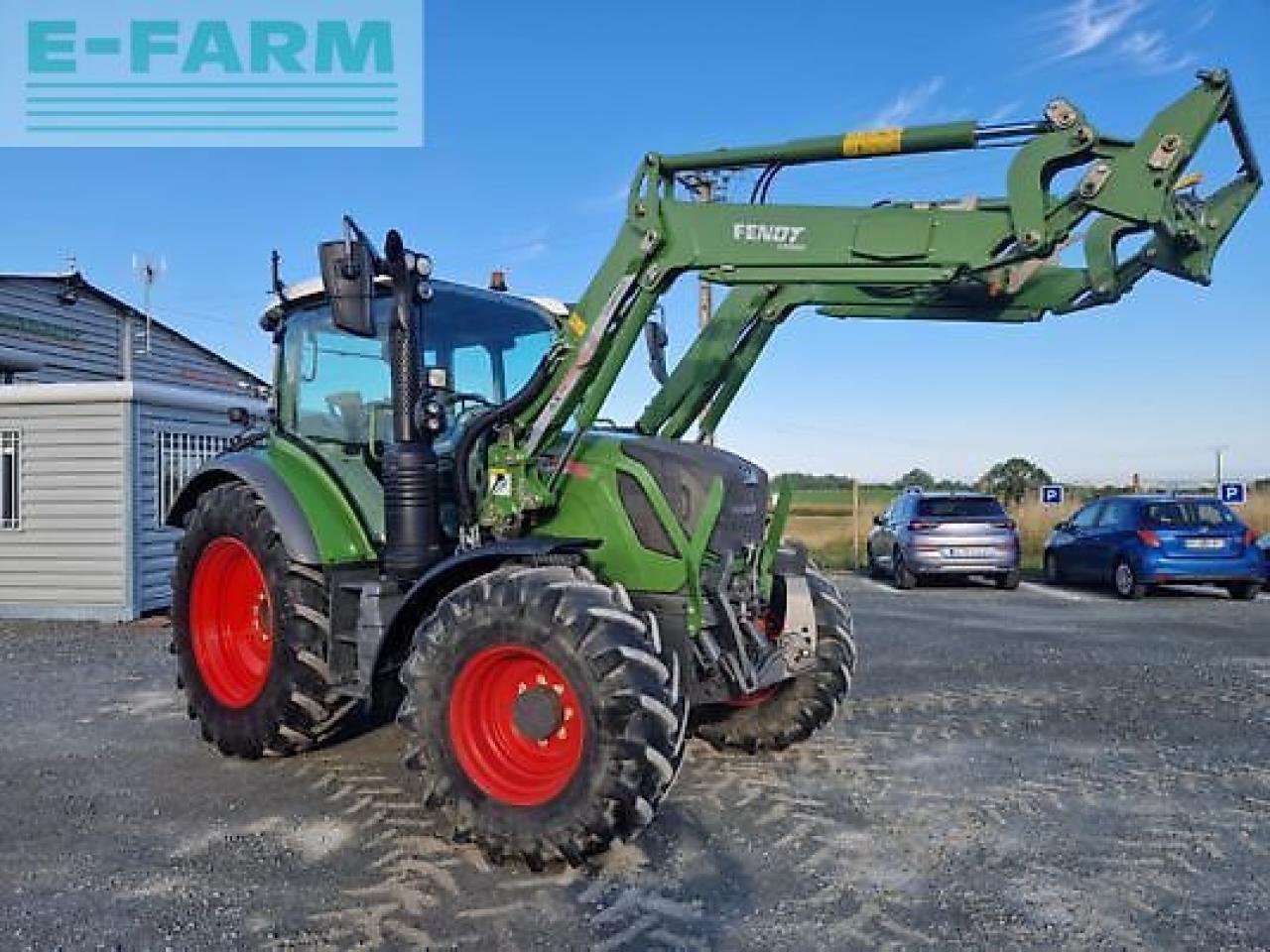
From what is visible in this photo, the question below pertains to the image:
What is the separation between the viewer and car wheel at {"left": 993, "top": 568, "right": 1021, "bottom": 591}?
16.3 meters

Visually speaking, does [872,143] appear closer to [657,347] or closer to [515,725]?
[657,347]

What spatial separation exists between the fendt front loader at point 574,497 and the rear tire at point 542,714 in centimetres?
1

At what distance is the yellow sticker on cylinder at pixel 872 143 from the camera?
15.9 feet

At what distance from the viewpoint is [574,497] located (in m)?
5.16

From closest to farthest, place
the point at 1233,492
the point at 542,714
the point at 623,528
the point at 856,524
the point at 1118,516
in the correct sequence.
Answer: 1. the point at 542,714
2. the point at 623,528
3. the point at 1118,516
4. the point at 1233,492
5. the point at 856,524

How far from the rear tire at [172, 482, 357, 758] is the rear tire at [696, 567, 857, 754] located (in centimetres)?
204

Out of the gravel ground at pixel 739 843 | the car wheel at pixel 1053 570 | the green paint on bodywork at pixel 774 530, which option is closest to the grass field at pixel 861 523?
the car wheel at pixel 1053 570

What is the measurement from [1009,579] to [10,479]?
13.1 metres

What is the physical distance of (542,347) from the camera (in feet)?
20.0

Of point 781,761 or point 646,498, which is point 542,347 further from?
point 781,761

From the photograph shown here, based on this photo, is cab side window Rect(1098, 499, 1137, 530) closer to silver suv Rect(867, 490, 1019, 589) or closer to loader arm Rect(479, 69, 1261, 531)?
silver suv Rect(867, 490, 1019, 589)

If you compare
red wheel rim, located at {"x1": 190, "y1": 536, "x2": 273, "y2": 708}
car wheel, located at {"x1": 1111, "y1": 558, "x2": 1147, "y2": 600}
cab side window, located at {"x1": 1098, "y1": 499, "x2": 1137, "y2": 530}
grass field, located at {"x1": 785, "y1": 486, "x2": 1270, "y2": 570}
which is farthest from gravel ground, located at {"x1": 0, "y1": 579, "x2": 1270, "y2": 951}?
grass field, located at {"x1": 785, "y1": 486, "x2": 1270, "y2": 570}

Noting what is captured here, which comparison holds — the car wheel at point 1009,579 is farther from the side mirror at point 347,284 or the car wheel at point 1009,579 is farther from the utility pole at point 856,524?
the side mirror at point 347,284

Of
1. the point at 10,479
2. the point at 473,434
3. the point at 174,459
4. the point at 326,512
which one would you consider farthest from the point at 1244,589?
the point at 10,479
